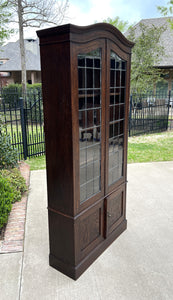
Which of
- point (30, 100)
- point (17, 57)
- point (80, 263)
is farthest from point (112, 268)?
point (17, 57)

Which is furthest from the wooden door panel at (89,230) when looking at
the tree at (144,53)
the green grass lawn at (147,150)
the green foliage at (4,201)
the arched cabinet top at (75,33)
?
the tree at (144,53)

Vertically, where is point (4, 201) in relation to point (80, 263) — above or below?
above

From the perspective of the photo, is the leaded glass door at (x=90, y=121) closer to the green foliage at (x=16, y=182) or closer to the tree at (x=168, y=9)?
the green foliage at (x=16, y=182)

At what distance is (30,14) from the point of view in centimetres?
1384

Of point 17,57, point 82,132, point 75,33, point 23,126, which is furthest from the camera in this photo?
point 17,57

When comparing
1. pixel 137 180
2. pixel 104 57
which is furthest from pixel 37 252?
pixel 137 180

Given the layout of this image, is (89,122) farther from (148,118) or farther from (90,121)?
(148,118)

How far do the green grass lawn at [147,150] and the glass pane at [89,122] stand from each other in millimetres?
3342

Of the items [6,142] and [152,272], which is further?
[6,142]

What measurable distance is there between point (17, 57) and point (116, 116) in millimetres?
22668

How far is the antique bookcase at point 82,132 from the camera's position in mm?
1861

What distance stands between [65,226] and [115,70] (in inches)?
65.0

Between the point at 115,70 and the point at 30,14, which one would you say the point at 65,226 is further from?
the point at 30,14

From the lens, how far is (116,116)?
259 cm
